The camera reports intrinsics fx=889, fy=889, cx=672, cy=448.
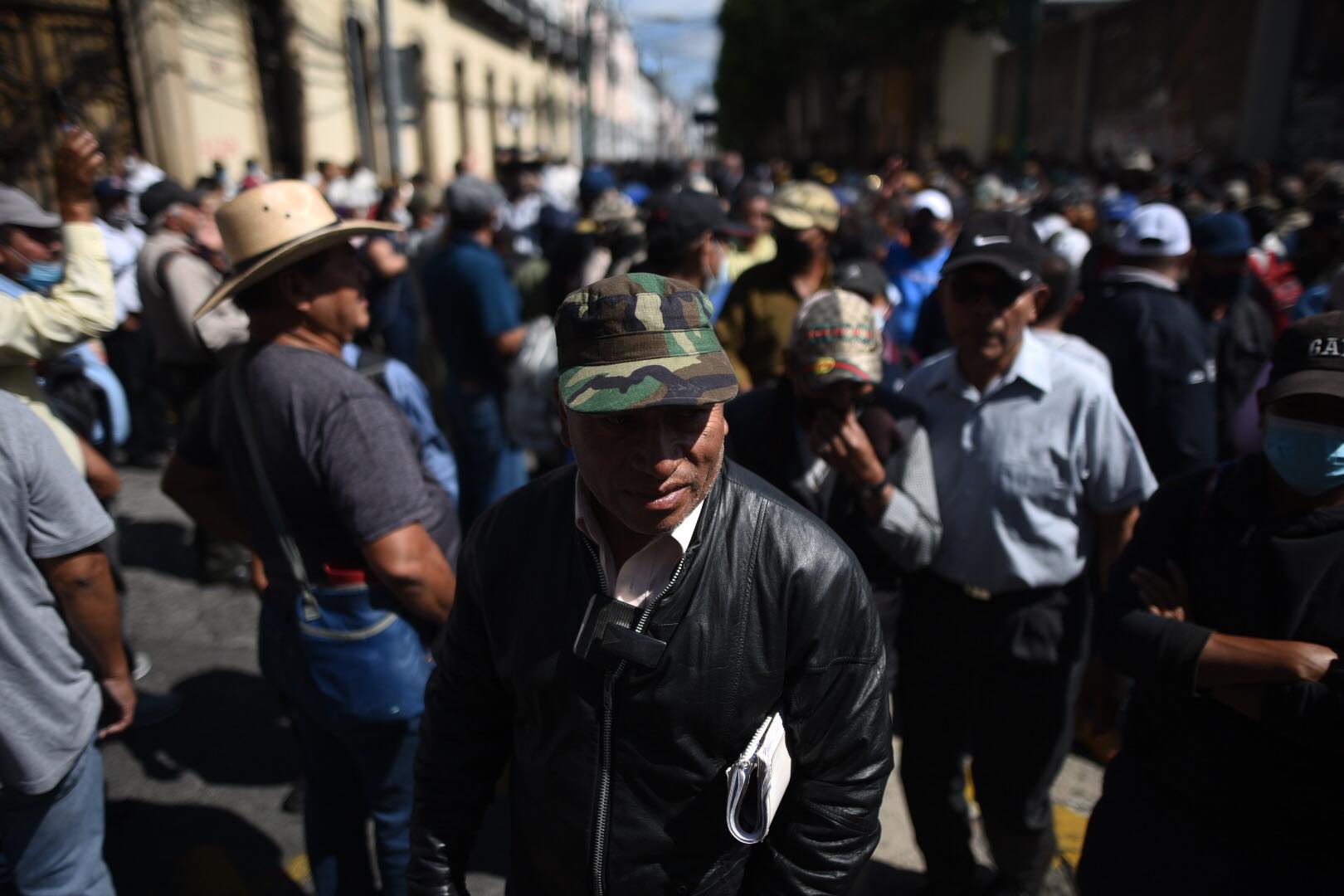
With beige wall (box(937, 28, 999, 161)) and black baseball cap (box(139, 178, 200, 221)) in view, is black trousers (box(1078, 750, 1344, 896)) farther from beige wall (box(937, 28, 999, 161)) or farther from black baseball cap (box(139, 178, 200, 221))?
beige wall (box(937, 28, 999, 161))

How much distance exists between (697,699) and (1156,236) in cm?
331

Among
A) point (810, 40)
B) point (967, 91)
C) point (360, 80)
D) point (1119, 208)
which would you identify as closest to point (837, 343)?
point (1119, 208)

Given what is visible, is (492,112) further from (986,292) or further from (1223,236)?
(986,292)

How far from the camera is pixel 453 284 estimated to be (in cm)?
467

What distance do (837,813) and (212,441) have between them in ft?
6.24

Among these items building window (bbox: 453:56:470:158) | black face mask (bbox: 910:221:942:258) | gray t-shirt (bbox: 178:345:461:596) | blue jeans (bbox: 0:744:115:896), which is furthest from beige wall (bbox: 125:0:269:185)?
building window (bbox: 453:56:470:158)

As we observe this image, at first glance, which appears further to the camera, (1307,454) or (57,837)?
(57,837)

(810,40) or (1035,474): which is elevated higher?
(810,40)

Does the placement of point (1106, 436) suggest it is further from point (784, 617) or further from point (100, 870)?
point (100, 870)

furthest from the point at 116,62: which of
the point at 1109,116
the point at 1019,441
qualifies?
the point at 1109,116

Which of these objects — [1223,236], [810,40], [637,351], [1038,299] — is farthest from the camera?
[810,40]

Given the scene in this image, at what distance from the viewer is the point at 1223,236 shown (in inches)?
162

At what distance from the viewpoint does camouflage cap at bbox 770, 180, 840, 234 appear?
3852 mm

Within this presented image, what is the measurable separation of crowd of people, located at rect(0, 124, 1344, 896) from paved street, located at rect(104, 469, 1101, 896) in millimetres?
435
